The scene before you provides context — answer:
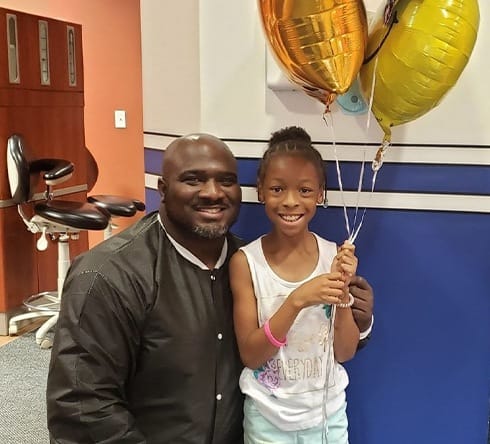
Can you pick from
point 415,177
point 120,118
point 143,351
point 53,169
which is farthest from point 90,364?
point 120,118

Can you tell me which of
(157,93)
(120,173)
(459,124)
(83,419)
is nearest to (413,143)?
(459,124)

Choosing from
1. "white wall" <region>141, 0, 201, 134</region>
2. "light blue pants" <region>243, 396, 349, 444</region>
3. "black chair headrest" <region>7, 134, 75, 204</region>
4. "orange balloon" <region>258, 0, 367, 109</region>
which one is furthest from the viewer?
"black chair headrest" <region>7, 134, 75, 204</region>

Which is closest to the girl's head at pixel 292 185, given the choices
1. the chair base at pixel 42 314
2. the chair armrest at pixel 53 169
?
the chair armrest at pixel 53 169

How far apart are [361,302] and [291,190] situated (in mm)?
310

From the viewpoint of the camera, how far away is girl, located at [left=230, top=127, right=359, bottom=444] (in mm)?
1411

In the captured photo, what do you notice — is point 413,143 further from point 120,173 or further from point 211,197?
point 120,173

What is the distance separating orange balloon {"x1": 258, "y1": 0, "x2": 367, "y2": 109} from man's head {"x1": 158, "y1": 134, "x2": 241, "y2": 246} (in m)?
0.25

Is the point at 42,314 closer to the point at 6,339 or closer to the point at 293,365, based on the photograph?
the point at 6,339

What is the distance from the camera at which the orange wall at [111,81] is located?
4.63m

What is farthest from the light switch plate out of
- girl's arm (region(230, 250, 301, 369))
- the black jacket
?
girl's arm (region(230, 250, 301, 369))

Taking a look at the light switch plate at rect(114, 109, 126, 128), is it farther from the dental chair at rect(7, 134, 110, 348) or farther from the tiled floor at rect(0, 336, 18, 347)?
the tiled floor at rect(0, 336, 18, 347)

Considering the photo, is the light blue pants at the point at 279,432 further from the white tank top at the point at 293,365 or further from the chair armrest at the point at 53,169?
the chair armrest at the point at 53,169

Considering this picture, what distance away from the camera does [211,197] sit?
1411 millimetres

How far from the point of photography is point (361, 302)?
4.93 ft
